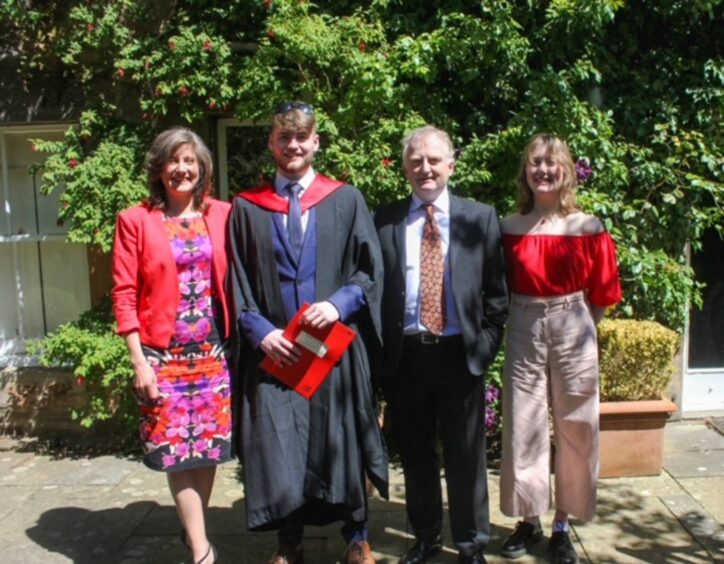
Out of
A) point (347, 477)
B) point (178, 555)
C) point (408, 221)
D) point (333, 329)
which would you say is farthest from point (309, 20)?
point (178, 555)

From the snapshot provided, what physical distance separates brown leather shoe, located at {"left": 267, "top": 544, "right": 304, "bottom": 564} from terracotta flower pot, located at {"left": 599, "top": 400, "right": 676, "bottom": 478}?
1.97 m

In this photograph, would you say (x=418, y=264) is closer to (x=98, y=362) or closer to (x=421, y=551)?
(x=421, y=551)

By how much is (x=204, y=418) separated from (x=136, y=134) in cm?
251

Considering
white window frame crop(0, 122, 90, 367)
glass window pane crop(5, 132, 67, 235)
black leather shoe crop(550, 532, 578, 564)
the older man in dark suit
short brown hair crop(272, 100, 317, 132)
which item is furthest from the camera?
glass window pane crop(5, 132, 67, 235)

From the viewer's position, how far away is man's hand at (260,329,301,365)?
10.3 feet

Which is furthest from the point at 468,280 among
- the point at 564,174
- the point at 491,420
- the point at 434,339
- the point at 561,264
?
the point at 491,420

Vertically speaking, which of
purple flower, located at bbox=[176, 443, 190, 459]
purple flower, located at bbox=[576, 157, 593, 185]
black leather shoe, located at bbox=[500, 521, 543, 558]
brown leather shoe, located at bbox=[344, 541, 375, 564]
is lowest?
black leather shoe, located at bbox=[500, 521, 543, 558]

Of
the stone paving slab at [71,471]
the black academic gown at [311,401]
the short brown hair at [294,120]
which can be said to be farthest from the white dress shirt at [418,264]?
the stone paving slab at [71,471]

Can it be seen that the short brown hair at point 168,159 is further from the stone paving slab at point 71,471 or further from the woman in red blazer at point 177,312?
the stone paving slab at point 71,471

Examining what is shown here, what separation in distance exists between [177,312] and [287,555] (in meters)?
1.20

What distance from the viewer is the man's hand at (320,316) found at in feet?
10.2

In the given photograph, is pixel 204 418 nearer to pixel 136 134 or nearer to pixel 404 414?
pixel 404 414

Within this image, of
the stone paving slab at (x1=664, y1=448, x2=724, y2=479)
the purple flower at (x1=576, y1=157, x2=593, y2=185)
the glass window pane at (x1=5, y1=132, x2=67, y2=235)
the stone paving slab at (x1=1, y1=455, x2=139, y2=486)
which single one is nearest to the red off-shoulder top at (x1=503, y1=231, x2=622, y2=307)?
the purple flower at (x1=576, y1=157, x2=593, y2=185)

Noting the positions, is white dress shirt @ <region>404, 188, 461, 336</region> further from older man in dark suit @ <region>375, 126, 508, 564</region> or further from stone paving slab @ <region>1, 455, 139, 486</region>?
stone paving slab @ <region>1, 455, 139, 486</region>
